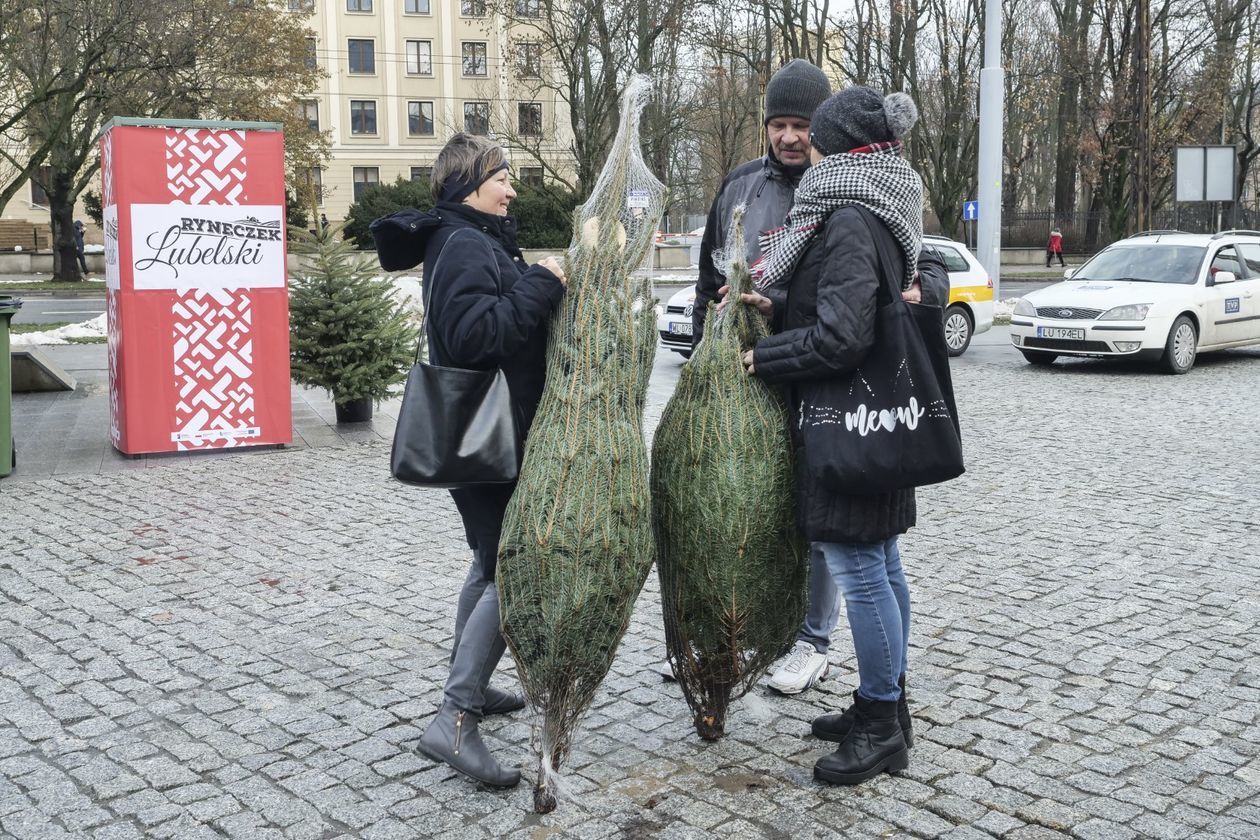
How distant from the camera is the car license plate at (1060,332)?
14.4 meters

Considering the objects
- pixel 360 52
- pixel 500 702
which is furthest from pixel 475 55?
pixel 500 702

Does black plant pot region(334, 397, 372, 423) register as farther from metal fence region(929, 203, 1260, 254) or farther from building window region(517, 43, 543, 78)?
metal fence region(929, 203, 1260, 254)

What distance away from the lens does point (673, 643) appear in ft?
12.7

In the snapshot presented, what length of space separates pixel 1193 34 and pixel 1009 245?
9922 mm

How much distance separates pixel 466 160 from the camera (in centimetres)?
368

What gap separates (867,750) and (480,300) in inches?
67.0

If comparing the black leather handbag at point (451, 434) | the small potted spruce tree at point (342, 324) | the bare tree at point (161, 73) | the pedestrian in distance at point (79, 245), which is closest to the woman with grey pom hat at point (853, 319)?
the black leather handbag at point (451, 434)

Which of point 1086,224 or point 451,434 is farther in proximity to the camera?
point 1086,224

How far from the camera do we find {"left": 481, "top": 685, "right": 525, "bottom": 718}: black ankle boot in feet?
13.9

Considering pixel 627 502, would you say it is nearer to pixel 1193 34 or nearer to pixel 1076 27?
pixel 1193 34

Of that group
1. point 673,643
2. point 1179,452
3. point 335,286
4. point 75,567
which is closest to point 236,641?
point 75,567

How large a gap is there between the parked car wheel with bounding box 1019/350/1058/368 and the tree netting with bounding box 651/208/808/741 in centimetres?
1202

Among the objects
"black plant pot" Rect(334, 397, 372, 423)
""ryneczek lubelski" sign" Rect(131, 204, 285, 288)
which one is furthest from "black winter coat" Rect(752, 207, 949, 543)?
"black plant pot" Rect(334, 397, 372, 423)

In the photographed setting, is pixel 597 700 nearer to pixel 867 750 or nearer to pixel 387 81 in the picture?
pixel 867 750
